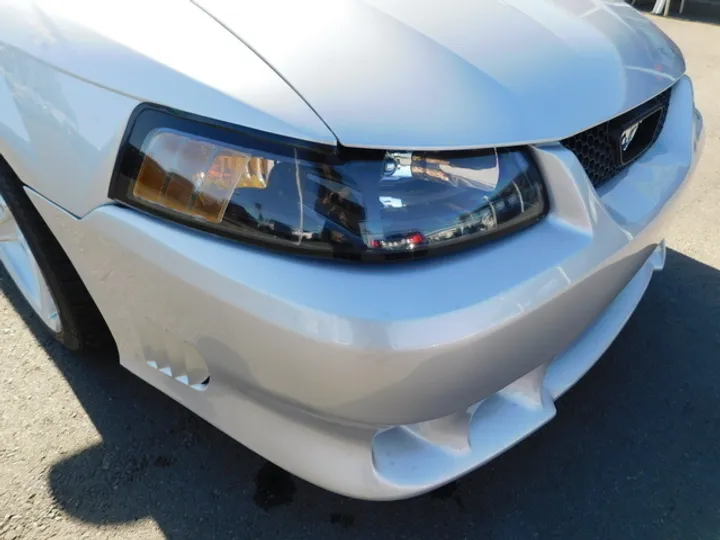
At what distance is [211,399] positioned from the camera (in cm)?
150

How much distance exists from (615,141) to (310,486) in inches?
46.3

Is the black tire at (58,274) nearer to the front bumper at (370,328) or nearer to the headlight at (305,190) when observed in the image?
the front bumper at (370,328)

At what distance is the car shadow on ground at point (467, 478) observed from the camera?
1.72 meters

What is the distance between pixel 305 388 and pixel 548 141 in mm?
708

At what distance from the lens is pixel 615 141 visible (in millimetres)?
1629

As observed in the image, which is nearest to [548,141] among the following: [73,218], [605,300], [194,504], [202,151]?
[605,300]

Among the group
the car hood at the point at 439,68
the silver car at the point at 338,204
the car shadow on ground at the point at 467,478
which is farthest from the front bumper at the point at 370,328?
the car shadow on ground at the point at 467,478

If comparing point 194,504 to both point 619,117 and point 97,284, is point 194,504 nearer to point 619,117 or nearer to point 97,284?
point 97,284

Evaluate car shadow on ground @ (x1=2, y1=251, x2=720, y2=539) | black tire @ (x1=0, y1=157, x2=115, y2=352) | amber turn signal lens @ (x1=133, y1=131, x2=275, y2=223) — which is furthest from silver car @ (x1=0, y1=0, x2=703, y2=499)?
car shadow on ground @ (x1=2, y1=251, x2=720, y2=539)

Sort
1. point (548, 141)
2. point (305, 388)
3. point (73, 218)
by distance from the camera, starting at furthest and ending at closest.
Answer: point (73, 218), point (548, 141), point (305, 388)

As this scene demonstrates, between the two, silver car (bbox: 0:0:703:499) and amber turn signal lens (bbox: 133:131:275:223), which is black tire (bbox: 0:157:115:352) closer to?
silver car (bbox: 0:0:703:499)

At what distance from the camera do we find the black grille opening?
5.02ft

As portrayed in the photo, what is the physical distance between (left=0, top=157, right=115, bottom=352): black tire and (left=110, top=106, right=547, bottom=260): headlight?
0.57 metres

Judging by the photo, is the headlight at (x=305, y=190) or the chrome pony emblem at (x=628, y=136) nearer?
the headlight at (x=305, y=190)
